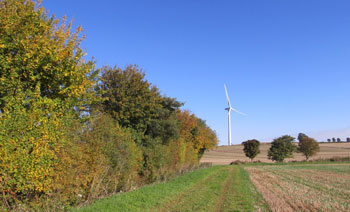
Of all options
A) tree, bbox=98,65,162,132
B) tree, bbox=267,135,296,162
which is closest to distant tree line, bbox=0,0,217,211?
tree, bbox=98,65,162,132

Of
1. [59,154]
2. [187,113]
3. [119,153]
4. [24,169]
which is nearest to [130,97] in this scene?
[119,153]

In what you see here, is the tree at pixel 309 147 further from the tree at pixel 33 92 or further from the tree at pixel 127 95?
the tree at pixel 33 92

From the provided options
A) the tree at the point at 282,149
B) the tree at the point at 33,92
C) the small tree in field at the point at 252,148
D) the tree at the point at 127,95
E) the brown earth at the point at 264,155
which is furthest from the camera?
the brown earth at the point at 264,155

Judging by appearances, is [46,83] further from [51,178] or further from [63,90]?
[51,178]

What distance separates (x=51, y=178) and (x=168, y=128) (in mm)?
22455

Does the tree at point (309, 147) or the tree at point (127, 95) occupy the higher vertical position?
the tree at point (309, 147)

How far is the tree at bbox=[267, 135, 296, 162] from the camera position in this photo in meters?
90.2

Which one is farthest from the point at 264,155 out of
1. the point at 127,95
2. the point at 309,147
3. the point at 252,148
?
the point at 127,95

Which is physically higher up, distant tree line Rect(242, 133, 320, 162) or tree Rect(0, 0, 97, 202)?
distant tree line Rect(242, 133, 320, 162)

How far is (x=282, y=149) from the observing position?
299 feet

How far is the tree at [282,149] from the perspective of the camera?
90.2m

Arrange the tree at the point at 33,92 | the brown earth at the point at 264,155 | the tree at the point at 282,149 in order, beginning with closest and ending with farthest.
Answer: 1. the tree at the point at 33,92
2. the tree at the point at 282,149
3. the brown earth at the point at 264,155

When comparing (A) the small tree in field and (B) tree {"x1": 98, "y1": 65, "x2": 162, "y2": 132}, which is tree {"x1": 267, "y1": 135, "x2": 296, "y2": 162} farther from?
(B) tree {"x1": 98, "y1": 65, "x2": 162, "y2": 132}

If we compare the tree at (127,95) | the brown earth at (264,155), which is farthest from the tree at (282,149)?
the tree at (127,95)
